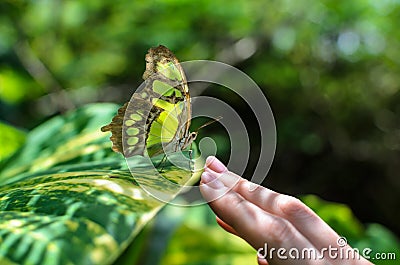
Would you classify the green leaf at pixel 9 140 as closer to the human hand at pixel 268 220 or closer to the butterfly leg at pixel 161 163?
the butterfly leg at pixel 161 163

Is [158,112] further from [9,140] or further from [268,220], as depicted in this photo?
[9,140]

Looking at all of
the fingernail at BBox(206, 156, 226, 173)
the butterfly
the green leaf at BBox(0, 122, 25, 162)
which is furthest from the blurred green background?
the fingernail at BBox(206, 156, 226, 173)

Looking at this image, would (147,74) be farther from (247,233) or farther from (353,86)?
(353,86)

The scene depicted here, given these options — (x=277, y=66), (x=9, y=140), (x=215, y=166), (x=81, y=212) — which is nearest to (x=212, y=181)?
(x=215, y=166)

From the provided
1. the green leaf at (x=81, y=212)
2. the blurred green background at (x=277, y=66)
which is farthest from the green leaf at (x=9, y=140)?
the green leaf at (x=81, y=212)

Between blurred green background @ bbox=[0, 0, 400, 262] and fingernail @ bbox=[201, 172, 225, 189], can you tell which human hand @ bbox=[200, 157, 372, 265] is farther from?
blurred green background @ bbox=[0, 0, 400, 262]

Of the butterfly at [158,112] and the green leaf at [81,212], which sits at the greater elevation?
the butterfly at [158,112]
